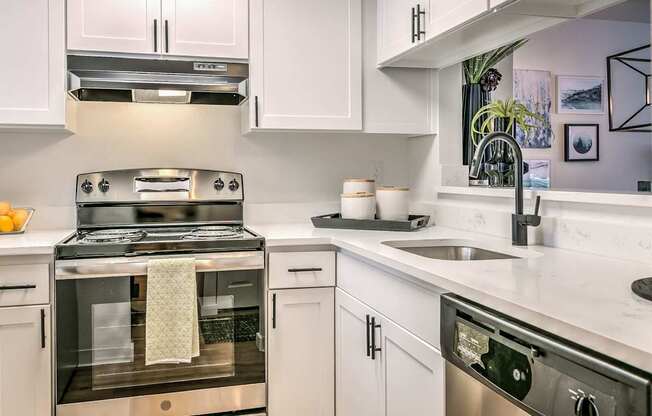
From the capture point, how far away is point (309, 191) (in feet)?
9.56

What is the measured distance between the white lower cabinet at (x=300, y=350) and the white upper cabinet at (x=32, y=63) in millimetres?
1166

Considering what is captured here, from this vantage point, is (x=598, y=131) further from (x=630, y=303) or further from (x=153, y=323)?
(x=153, y=323)

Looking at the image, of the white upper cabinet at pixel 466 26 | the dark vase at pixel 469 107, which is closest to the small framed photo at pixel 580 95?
the white upper cabinet at pixel 466 26

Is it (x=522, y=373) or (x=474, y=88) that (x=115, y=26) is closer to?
(x=474, y=88)

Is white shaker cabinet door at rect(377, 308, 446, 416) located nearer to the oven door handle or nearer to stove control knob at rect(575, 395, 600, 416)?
stove control knob at rect(575, 395, 600, 416)

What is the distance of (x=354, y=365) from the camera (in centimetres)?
204

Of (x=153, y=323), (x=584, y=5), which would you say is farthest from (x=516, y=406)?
(x=153, y=323)

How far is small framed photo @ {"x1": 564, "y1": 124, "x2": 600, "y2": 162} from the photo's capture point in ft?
6.95

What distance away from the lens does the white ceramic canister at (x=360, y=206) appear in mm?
2512

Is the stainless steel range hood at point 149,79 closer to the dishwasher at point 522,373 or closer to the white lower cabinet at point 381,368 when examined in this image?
the white lower cabinet at point 381,368

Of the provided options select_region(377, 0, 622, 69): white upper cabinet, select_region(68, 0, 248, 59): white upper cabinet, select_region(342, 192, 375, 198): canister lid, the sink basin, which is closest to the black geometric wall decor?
select_region(377, 0, 622, 69): white upper cabinet

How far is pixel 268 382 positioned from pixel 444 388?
108 cm

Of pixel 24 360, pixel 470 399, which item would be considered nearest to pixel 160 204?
pixel 24 360

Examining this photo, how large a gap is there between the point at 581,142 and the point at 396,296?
3.54 feet
